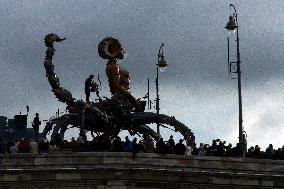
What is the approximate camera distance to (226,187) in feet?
196

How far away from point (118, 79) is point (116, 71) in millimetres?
500

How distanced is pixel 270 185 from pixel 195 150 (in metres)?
3.73

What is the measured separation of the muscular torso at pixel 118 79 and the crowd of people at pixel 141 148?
30.2 feet

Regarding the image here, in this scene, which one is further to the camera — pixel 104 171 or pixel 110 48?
pixel 110 48

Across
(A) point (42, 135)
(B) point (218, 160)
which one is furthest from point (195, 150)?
(A) point (42, 135)

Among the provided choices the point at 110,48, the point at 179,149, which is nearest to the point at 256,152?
the point at 179,149

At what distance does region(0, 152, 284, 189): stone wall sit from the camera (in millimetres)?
58344

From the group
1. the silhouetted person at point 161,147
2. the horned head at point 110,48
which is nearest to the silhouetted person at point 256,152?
the silhouetted person at point 161,147

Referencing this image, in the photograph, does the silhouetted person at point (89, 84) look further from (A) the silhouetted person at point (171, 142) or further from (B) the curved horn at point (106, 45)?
(A) the silhouetted person at point (171, 142)

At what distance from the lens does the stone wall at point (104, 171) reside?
191ft

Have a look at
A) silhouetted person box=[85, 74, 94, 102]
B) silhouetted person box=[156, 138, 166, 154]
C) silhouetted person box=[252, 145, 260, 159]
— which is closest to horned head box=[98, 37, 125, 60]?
silhouetted person box=[85, 74, 94, 102]

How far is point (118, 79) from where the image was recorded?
7081 cm

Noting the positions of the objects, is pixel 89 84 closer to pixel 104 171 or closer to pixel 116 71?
pixel 116 71

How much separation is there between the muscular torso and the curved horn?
0.46 m
